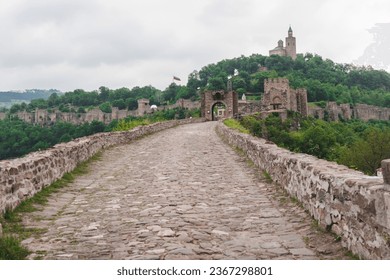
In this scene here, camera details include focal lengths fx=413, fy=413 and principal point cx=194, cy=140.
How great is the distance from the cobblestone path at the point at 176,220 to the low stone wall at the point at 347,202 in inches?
7.9

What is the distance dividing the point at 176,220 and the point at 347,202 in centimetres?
223

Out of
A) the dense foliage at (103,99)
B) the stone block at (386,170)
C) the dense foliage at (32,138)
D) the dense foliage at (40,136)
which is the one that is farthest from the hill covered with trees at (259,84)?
the stone block at (386,170)

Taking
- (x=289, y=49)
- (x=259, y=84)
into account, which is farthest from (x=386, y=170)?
(x=289, y=49)

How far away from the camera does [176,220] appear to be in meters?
5.34

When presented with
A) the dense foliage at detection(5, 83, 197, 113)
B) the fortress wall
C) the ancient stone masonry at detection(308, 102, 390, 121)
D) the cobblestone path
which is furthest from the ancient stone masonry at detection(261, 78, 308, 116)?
the dense foliage at detection(5, 83, 197, 113)

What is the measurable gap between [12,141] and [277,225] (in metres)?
75.1

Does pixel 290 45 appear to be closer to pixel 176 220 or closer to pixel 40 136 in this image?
pixel 40 136

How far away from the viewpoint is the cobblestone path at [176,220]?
4191mm

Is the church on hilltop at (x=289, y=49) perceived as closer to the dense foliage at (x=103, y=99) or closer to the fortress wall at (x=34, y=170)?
the dense foliage at (x=103, y=99)

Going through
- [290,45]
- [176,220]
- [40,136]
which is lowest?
[40,136]

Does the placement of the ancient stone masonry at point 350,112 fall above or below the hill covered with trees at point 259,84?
below

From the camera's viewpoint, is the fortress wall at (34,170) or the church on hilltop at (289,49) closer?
the fortress wall at (34,170)

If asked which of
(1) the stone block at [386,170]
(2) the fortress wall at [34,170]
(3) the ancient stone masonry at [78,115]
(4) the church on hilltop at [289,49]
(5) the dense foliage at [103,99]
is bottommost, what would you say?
(2) the fortress wall at [34,170]

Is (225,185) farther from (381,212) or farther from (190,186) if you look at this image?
(381,212)
